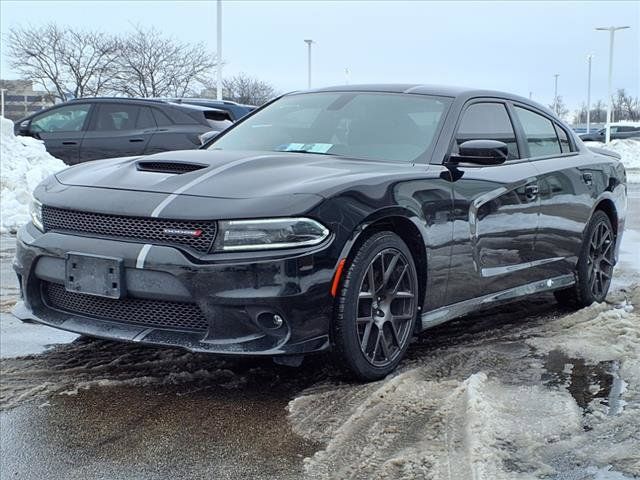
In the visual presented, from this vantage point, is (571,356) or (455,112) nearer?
(571,356)

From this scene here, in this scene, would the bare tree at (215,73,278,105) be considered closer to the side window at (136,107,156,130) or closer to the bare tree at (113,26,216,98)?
the bare tree at (113,26,216,98)

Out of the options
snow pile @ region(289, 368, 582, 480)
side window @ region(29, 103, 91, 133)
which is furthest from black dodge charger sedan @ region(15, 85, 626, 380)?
side window @ region(29, 103, 91, 133)

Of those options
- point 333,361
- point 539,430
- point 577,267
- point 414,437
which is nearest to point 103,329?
point 333,361

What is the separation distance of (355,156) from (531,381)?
1.49 m

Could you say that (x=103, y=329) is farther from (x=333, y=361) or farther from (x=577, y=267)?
(x=577, y=267)

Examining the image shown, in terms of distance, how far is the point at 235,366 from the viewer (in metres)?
4.11

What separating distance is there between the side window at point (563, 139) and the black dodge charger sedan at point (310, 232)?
0.65 metres

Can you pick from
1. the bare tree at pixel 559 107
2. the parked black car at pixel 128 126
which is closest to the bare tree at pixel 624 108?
the bare tree at pixel 559 107

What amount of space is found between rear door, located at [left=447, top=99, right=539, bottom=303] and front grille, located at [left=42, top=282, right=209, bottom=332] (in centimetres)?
147

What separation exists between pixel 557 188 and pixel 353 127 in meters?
1.51

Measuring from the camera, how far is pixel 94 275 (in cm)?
355

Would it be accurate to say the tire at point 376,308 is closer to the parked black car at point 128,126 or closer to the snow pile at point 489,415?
the snow pile at point 489,415

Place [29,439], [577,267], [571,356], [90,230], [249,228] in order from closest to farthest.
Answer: [29,439]
[249,228]
[90,230]
[571,356]
[577,267]

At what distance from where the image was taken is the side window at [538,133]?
539 cm
